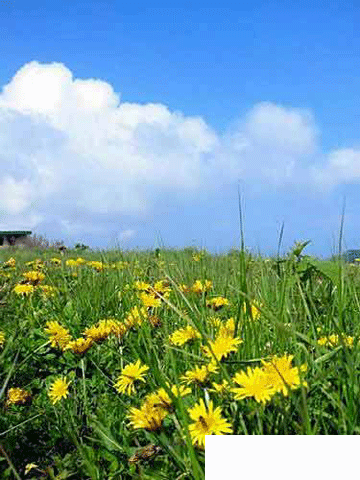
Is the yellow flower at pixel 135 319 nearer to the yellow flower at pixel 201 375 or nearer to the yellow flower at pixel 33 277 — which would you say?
the yellow flower at pixel 201 375

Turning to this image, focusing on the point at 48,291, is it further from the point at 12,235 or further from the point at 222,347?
the point at 12,235

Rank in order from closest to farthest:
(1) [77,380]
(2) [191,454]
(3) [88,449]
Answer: (2) [191,454] < (3) [88,449] < (1) [77,380]

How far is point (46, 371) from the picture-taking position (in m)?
2.63

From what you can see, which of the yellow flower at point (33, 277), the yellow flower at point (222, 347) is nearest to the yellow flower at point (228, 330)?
the yellow flower at point (222, 347)

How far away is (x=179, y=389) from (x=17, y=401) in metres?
0.93

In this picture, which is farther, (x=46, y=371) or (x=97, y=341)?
(x=46, y=371)

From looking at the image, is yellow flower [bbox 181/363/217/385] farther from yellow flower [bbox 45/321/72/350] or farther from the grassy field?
yellow flower [bbox 45/321/72/350]

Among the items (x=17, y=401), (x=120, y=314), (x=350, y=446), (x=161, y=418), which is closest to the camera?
(x=350, y=446)

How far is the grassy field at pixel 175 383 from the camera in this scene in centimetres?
145

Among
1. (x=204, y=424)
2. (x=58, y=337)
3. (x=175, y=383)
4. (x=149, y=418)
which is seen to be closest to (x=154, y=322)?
(x=58, y=337)

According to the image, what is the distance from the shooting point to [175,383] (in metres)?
1.64

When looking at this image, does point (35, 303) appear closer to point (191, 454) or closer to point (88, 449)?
point (88, 449)

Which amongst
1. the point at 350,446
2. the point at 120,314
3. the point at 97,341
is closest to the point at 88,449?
the point at 97,341

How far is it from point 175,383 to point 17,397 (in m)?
0.79
